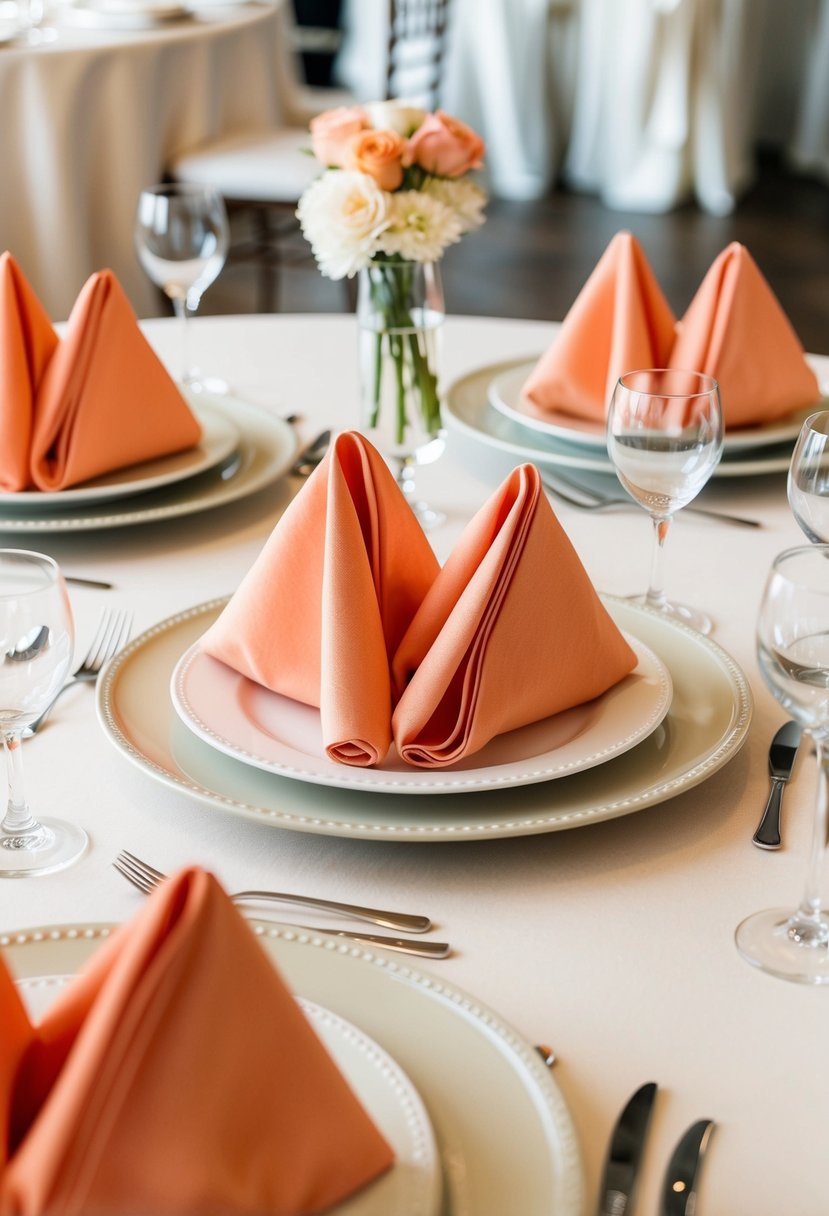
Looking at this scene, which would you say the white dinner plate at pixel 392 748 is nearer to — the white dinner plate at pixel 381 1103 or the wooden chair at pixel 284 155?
the white dinner plate at pixel 381 1103

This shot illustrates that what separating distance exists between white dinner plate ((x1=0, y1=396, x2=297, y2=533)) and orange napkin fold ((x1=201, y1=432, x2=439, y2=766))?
1.07 feet

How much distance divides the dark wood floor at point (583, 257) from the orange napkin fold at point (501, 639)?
3905mm

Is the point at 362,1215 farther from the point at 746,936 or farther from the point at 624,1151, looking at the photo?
the point at 746,936

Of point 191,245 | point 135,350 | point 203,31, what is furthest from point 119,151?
point 135,350

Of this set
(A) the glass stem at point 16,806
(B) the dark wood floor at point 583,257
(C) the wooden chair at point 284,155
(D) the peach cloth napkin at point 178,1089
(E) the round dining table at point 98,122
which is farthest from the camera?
(B) the dark wood floor at point 583,257

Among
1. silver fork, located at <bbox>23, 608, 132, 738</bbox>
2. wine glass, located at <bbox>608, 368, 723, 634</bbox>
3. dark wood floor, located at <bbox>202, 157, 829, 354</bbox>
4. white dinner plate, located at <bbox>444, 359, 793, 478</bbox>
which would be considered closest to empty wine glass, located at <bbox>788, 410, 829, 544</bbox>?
wine glass, located at <bbox>608, 368, 723, 634</bbox>

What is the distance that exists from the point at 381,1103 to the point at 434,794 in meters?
0.24

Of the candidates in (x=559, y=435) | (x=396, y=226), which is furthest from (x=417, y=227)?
(x=559, y=435)

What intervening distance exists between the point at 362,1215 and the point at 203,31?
11.4 ft

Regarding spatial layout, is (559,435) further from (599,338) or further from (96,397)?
(96,397)

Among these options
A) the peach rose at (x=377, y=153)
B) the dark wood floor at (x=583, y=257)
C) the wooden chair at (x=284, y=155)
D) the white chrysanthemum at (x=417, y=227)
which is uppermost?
the peach rose at (x=377, y=153)

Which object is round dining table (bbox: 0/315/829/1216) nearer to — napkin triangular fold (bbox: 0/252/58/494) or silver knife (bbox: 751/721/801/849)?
silver knife (bbox: 751/721/801/849)

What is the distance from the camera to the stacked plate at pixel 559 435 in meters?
1.32

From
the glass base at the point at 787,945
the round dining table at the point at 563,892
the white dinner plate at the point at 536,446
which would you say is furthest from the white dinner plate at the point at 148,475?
the glass base at the point at 787,945
